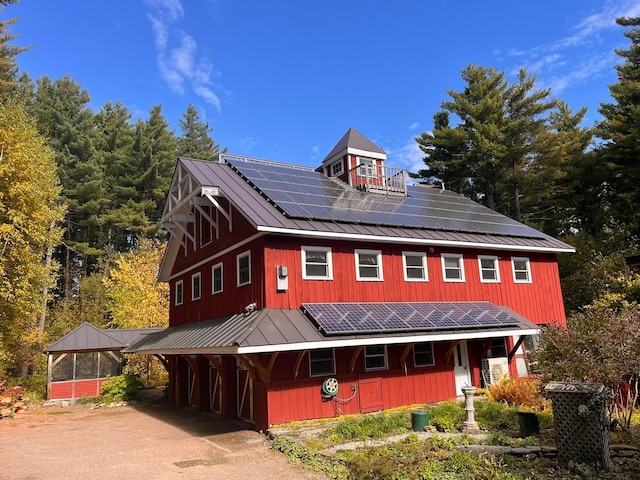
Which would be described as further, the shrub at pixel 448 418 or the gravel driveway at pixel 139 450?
the shrub at pixel 448 418

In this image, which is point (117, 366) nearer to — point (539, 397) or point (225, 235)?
point (225, 235)

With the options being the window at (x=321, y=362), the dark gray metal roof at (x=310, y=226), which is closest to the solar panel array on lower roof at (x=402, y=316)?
the window at (x=321, y=362)

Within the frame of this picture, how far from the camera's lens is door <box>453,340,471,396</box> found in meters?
16.1

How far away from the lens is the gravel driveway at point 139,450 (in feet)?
30.0

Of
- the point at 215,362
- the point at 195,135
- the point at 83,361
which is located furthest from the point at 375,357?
the point at 195,135

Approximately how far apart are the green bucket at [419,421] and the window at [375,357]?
10.9ft

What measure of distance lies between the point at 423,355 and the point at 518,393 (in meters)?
3.36

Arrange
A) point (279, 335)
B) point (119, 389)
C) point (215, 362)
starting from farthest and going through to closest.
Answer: point (119, 389)
point (215, 362)
point (279, 335)

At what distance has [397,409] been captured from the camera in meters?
13.9

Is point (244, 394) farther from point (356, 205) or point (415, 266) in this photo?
point (356, 205)

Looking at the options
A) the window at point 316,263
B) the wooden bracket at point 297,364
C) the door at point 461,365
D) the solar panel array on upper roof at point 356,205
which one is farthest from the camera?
the door at point 461,365

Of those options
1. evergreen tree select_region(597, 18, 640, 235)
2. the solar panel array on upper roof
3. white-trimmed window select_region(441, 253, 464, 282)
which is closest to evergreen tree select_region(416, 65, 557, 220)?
evergreen tree select_region(597, 18, 640, 235)

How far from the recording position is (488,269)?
18.3m

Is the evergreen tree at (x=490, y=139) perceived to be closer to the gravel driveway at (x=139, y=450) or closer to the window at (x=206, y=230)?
the window at (x=206, y=230)
